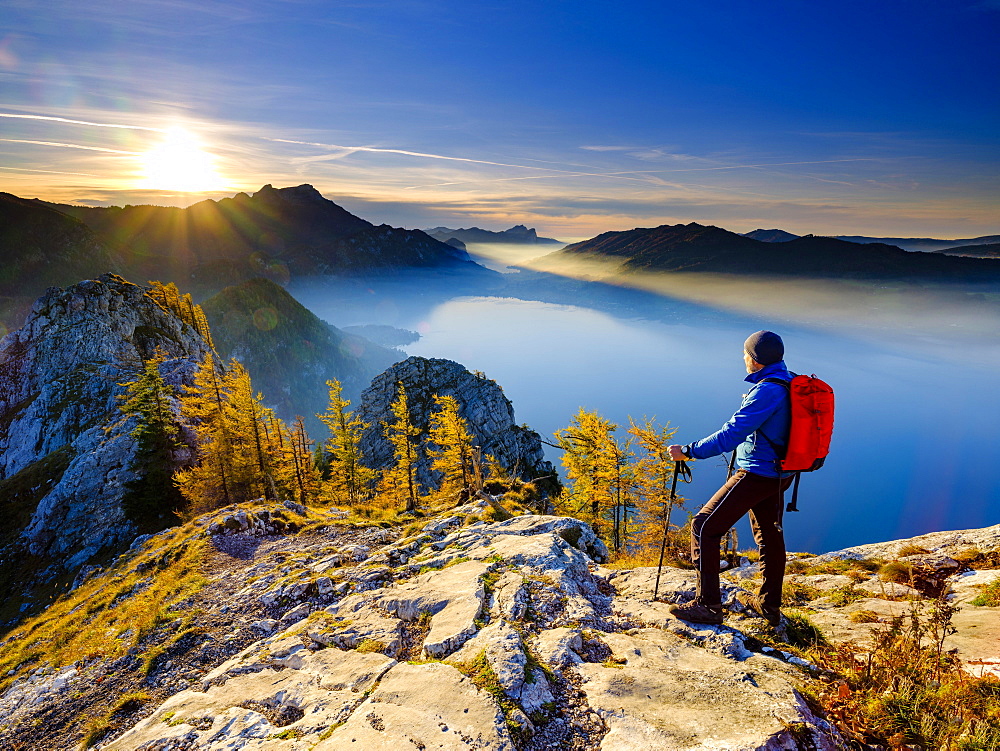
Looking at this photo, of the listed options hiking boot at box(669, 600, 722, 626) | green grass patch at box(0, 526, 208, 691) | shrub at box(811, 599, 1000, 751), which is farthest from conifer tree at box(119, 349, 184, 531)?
shrub at box(811, 599, 1000, 751)

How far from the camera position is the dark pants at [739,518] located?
571cm

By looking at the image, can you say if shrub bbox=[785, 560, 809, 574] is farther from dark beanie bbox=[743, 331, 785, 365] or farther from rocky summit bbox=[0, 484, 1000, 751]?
dark beanie bbox=[743, 331, 785, 365]

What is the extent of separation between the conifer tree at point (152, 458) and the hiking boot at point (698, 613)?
38.4m

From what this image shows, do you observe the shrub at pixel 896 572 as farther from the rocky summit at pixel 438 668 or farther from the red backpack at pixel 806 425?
the red backpack at pixel 806 425

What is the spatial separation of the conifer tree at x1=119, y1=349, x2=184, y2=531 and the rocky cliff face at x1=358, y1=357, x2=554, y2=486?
123 feet

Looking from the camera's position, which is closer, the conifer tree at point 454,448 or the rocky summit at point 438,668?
the rocky summit at point 438,668

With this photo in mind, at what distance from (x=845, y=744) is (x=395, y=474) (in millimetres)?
38624

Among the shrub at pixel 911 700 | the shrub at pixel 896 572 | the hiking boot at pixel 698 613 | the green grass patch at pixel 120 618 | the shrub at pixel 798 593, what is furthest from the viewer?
the green grass patch at pixel 120 618

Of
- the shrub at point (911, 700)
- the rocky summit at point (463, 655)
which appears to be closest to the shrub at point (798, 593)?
the rocky summit at point (463, 655)

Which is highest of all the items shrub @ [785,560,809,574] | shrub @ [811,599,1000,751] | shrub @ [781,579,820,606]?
shrub @ [811,599,1000,751]

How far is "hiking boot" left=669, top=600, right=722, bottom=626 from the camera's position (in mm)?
5977

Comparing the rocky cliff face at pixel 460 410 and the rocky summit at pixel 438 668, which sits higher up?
the rocky summit at pixel 438 668

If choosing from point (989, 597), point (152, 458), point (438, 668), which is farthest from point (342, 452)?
point (989, 597)

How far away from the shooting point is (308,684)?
576 centimetres
